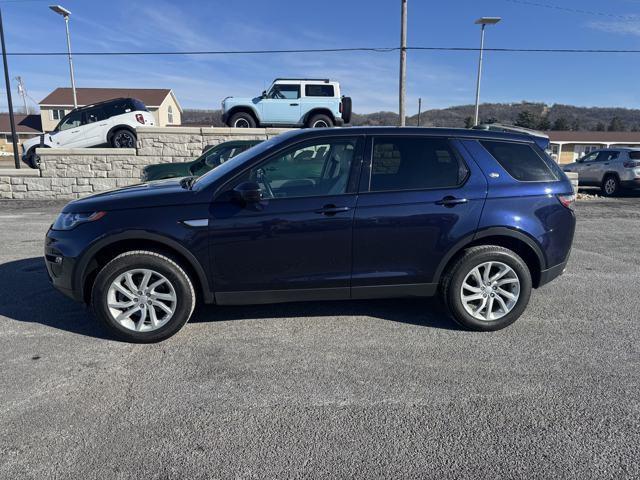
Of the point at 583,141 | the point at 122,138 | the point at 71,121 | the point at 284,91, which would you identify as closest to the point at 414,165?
the point at 284,91

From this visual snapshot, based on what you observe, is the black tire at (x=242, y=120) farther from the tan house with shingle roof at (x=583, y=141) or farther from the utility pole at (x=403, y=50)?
the tan house with shingle roof at (x=583, y=141)

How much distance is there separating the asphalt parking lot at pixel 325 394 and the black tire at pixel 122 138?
11.7m

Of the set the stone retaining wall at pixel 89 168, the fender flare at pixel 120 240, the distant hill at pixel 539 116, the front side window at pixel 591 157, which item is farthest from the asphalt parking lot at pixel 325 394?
the distant hill at pixel 539 116

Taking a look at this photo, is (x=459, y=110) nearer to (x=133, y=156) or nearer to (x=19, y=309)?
(x=133, y=156)

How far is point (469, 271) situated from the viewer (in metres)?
3.80

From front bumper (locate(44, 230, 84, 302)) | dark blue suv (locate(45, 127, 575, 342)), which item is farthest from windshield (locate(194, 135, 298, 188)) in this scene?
front bumper (locate(44, 230, 84, 302))

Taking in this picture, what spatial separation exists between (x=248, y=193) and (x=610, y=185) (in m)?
15.5

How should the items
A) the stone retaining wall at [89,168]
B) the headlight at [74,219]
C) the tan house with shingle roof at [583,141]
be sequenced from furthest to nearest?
the tan house with shingle roof at [583,141]
the stone retaining wall at [89,168]
the headlight at [74,219]

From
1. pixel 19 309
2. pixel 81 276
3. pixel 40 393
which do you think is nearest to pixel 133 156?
pixel 19 309

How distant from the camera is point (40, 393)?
2.89m

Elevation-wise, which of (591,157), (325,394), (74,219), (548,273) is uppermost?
(591,157)

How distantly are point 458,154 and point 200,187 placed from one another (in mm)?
2227

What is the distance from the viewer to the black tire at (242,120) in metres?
15.6

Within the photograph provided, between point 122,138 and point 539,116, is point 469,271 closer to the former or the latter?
point 122,138
